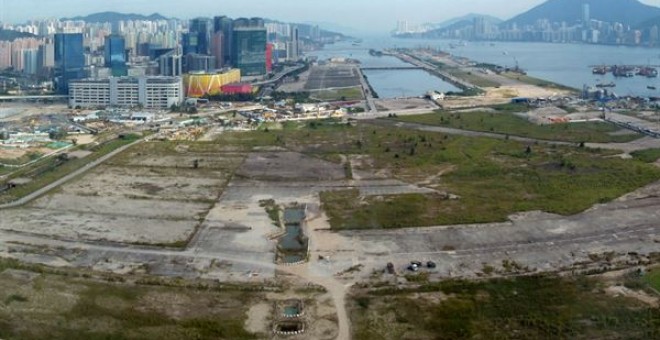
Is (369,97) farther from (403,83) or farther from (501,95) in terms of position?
(403,83)

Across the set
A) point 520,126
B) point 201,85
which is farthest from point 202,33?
point 520,126

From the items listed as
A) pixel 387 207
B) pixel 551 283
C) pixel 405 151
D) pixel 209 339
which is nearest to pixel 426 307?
pixel 551 283

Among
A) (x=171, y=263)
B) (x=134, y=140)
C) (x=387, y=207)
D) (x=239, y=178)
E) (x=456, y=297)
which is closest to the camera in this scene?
(x=456, y=297)

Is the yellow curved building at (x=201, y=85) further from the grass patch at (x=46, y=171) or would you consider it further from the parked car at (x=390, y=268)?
the parked car at (x=390, y=268)

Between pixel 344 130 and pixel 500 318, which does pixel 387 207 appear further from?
pixel 344 130

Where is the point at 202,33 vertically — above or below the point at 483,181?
above

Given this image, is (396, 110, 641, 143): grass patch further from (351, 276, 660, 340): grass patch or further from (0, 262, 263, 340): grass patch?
(0, 262, 263, 340): grass patch
